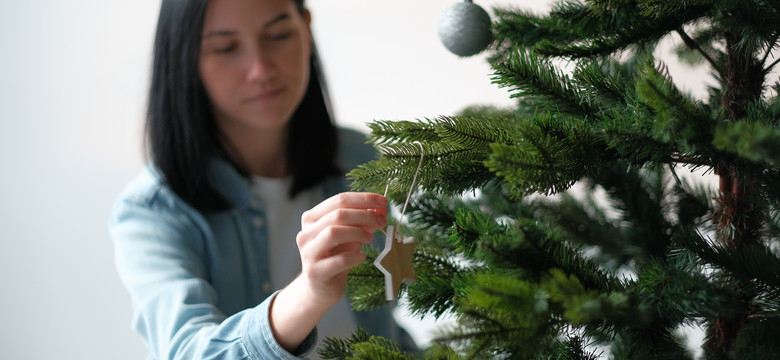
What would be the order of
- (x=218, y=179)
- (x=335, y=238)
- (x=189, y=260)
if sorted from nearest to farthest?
(x=335, y=238), (x=189, y=260), (x=218, y=179)

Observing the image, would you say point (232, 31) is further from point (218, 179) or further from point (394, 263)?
point (394, 263)

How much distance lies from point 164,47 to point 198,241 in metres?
0.30

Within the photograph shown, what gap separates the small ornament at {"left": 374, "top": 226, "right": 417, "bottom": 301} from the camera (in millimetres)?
427

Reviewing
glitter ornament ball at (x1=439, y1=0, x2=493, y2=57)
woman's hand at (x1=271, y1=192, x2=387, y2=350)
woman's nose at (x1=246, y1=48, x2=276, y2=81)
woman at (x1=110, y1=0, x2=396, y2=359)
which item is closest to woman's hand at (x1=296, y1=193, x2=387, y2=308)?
woman's hand at (x1=271, y1=192, x2=387, y2=350)

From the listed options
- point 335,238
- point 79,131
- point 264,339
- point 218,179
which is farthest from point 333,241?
point 79,131

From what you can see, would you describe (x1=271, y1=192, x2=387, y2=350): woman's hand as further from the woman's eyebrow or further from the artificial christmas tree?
the woman's eyebrow

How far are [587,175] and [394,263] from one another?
152 mm

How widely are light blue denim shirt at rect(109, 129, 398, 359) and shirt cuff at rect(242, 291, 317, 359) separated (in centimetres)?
7

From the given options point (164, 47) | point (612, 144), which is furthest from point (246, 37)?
point (612, 144)

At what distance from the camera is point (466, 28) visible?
1.64ft

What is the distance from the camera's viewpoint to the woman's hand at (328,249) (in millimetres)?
440

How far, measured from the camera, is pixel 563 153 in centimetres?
37

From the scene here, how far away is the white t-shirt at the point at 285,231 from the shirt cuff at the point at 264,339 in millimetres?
429

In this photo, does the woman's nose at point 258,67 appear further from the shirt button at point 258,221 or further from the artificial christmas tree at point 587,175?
the artificial christmas tree at point 587,175
